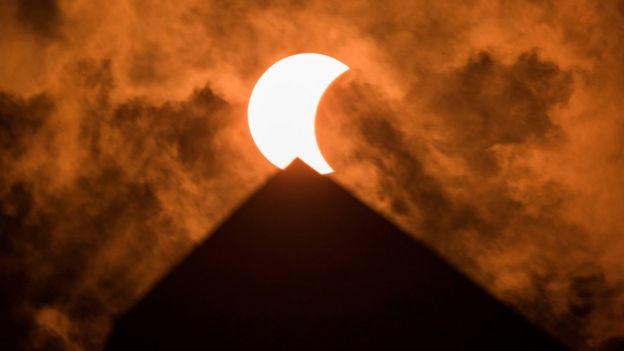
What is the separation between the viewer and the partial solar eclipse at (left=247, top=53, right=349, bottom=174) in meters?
2.24

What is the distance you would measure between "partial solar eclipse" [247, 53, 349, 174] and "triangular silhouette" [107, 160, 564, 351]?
0.68 ft

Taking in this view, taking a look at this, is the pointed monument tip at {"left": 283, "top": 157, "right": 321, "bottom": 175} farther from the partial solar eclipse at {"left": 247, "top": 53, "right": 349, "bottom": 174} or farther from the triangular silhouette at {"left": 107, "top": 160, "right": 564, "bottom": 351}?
the partial solar eclipse at {"left": 247, "top": 53, "right": 349, "bottom": 174}

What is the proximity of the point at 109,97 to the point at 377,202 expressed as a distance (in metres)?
1.51

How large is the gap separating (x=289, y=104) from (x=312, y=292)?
37.5 inches

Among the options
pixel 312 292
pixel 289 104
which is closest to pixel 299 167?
pixel 289 104

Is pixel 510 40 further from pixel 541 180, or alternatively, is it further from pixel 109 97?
pixel 109 97

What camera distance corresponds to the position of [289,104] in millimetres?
2236

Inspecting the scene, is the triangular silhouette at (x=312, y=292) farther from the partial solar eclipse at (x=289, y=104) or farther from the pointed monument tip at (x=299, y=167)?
the partial solar eclipse at (x=289, y=104)

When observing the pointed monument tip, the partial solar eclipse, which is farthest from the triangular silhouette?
the partial solar eclipse


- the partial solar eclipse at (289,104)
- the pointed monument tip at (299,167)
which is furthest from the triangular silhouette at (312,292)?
the partial solar eclipse at (289,104)

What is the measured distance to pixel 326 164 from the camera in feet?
7.98

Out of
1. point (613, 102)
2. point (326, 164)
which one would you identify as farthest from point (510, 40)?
point (326, 164)

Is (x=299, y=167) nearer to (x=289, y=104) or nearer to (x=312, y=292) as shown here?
(x=289, y=104)

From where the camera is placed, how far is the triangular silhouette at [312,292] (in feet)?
7.89
